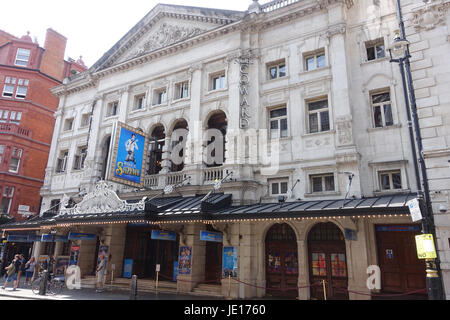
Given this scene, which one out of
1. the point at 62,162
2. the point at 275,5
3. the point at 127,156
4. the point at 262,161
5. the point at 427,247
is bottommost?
the point at 427,247

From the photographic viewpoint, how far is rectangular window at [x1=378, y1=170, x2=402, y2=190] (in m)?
14.3

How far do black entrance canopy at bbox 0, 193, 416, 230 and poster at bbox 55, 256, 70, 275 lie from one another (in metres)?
5.01

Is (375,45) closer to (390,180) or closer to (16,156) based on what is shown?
(390,180)

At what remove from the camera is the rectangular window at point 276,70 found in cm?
1877

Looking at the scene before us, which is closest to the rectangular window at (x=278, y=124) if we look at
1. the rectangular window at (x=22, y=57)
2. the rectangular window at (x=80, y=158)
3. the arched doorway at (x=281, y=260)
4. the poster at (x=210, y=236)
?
the arched doorway at (x=281, y=260)

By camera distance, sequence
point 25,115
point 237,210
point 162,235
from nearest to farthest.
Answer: point 237,210 < point 162,235 < point 25,115

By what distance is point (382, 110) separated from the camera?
15.6 meters

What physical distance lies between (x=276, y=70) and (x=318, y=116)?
13.4ft

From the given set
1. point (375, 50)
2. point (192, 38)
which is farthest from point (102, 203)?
point (375, 50)

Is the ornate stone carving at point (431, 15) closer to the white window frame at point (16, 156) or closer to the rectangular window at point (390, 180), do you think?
the rectangular window at point (390, 180)

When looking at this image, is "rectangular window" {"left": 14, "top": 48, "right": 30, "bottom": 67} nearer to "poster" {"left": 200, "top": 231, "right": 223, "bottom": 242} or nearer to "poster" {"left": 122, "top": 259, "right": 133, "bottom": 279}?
"poster" {"left": 122, "top": 259, "right": 133, "bottom": 279}

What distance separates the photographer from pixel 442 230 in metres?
11.5

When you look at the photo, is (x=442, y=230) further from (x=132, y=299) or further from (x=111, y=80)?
(x=111, y=80)

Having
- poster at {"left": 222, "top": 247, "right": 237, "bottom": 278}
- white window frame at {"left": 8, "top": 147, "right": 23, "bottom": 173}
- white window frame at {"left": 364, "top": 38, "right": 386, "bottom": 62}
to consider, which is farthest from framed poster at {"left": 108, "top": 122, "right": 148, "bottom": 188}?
white window frame at {"left": 8, "top": 147, "right": 23, "bottom": 173}
